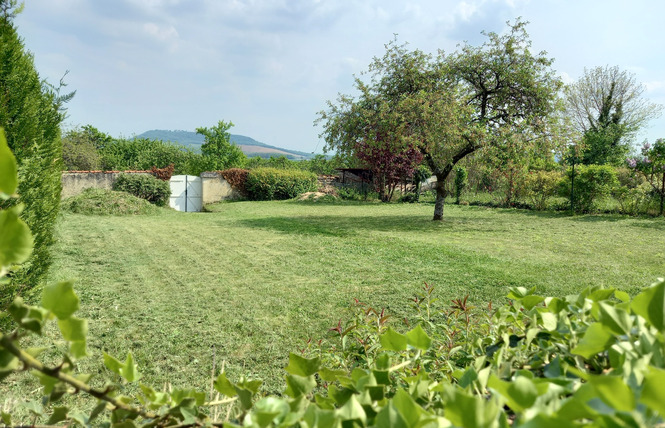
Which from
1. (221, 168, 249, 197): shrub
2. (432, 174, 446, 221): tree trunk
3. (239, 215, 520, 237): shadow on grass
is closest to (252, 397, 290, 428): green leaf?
(239, 215, 520, 237): shadow on grass

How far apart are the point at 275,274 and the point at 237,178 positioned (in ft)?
49.2

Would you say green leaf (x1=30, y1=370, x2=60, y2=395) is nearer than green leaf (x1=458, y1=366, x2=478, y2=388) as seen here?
Yes

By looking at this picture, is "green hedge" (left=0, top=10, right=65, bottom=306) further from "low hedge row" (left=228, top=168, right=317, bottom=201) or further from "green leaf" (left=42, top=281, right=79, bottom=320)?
"low hedge row" (left=228, top=168, right=317, bottom=201)

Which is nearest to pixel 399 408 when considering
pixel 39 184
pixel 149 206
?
pixel 39 184

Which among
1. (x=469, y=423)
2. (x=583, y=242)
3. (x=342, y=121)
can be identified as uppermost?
(x=342, y=121)

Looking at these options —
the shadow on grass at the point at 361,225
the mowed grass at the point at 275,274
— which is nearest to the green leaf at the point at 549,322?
the mowed grass at the point at 275,274

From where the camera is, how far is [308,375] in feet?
2.08

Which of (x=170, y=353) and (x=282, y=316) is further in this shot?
(x=282, y=316)

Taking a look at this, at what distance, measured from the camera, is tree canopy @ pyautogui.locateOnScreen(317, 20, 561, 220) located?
9.99m

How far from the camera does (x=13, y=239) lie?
14.5 inches

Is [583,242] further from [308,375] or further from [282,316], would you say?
[308,375]

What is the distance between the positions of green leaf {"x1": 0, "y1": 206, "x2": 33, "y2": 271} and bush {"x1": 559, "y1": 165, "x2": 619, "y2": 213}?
14.6 meters

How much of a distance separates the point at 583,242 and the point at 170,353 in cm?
776

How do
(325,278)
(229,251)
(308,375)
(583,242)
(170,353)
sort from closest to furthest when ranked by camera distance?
(308,375)
(170,353)
(325,278)
(229,251)
(583,242)
